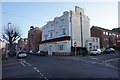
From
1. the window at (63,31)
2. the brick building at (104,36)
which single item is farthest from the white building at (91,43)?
the brick building at (104,36)

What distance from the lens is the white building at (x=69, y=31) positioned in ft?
161

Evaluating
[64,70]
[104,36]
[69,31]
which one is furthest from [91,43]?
[64,70]

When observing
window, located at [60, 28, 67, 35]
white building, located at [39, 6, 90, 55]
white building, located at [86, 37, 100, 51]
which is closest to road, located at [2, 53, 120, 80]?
white building, located at [39, 6, 90, 55]

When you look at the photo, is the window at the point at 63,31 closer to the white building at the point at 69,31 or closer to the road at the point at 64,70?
the white building at the point at 69,31

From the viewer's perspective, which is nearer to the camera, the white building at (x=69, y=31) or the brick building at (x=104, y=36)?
the white building at (x=69, y=31)

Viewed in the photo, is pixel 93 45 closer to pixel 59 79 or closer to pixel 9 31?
pixel 9 31

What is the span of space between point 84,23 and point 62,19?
253 inches

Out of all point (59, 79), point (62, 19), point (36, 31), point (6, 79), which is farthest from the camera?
point (36, 31)

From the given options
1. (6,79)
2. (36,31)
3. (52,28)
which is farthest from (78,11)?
(6,79)

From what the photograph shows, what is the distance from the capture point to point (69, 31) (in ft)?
161

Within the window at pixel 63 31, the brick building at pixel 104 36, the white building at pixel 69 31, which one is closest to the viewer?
the white building at pixel 69 31

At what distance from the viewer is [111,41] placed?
7381 cm

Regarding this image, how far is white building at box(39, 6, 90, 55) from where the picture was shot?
161 feet

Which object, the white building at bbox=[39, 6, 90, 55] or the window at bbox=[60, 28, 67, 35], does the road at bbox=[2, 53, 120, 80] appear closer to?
the white building at bbox=[39, 6, 90, 55]
